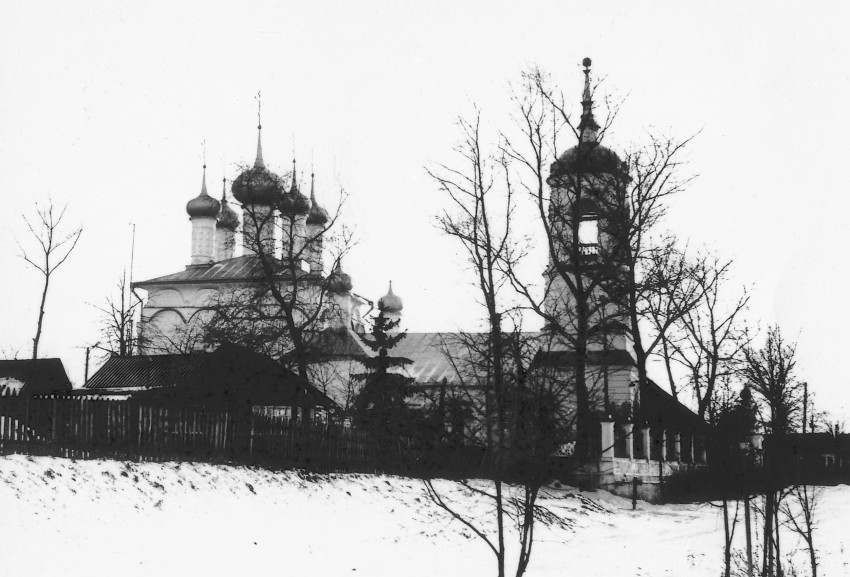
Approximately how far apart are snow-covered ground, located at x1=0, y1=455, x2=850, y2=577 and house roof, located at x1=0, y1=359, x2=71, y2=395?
72.1 feet

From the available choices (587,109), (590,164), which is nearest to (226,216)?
(587,109)

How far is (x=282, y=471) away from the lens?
1944 centimetres

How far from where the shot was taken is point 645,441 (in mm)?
29078

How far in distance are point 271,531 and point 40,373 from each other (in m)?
28.0

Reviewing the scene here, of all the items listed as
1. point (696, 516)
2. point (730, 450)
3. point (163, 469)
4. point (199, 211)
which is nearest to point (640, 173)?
point (696, 516)

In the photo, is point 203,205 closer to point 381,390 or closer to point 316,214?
point 316,214

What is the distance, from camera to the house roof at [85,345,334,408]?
22094 millimetres

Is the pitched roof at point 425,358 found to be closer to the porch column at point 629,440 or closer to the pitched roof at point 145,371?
the porch column at point 629,440

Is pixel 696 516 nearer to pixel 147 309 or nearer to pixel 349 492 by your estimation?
pixel 349 492

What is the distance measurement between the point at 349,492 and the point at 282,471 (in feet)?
4.45

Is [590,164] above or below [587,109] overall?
below

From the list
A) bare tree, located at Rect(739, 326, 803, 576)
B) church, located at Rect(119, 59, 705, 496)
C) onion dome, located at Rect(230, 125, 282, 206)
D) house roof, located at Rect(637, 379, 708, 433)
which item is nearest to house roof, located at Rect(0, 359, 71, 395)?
church, located at Rect(119, 59, 705, 496)

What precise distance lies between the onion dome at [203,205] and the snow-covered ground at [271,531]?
109 ft

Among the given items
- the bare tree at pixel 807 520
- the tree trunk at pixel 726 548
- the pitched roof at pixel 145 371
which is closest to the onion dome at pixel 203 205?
the pitched roof at pixel 145 371
